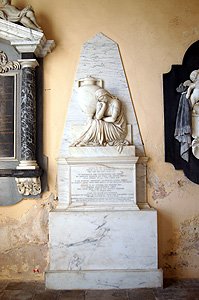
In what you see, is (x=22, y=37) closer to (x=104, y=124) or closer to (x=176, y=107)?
(x=104, y=124)

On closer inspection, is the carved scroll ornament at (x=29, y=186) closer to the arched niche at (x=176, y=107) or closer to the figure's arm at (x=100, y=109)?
the figure's arm at (x=100, y=109)

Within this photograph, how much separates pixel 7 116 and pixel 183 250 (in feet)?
8.28

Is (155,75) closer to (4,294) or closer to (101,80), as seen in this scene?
(101,80)

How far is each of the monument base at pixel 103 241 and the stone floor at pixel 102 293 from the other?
0.70 feet

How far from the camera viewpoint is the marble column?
3752 millimetres

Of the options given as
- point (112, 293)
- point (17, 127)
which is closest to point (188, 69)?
point (17, 127)

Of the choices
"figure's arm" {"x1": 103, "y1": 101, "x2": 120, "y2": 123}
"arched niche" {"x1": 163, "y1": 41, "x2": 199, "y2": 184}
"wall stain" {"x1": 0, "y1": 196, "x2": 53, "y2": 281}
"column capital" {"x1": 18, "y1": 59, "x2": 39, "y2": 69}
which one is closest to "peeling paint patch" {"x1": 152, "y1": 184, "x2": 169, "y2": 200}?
"arched niche" {"x1": 163, "y1": 41, "x2": 199, "y2": 184}

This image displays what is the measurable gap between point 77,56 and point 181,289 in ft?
9.20

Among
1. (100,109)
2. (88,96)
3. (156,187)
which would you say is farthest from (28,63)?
(156,187)

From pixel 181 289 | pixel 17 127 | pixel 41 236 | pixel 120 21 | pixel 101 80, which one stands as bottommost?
pixel 181 289

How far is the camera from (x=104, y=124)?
3791 mm

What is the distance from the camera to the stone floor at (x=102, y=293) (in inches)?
130

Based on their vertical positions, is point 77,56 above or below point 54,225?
above

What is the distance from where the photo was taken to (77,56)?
13.1 feet
